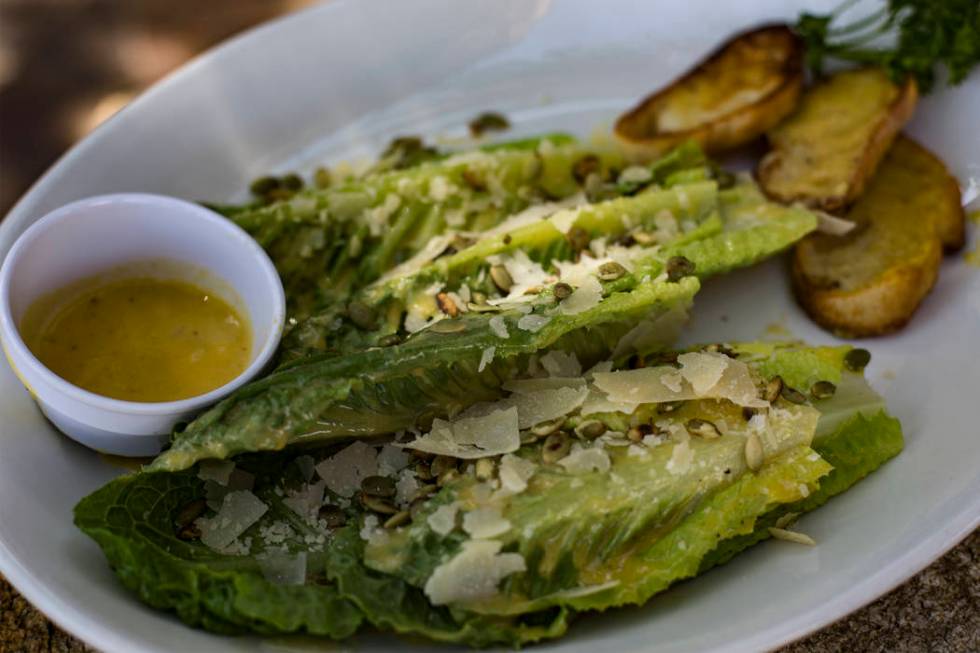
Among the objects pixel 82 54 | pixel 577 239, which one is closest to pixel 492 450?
pixel 577 239

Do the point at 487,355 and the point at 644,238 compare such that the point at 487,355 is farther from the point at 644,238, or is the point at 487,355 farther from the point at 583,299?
the point at 644,238

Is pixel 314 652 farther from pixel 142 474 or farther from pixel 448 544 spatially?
pixel 142 474

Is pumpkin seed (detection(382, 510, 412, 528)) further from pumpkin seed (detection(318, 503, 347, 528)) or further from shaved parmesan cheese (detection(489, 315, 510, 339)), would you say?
→ shaved parmesan cheese (detection(489, 315, 510, 339))

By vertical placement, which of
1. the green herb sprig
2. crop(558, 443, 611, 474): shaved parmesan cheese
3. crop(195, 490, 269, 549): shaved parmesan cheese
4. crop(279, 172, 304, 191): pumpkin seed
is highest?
the green herb sprig

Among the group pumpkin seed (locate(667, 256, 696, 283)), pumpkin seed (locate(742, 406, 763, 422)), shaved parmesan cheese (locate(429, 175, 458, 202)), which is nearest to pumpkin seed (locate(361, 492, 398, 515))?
pumpkin seed (locate(742, 406, 763, 422))

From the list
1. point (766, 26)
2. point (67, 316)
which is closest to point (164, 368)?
point (67, 316)
